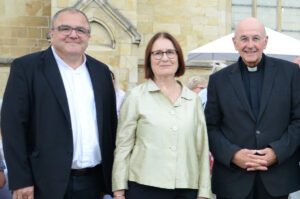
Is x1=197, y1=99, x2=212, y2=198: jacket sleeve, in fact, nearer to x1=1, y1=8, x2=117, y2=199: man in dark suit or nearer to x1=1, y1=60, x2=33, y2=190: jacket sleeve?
x1=1, y1=8, x2=117, y2=199: man in dark suit

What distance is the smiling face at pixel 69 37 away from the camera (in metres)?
3.43

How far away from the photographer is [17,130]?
3.22 meters

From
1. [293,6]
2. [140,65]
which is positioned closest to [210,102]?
[140,65]

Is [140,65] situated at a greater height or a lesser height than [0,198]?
greater

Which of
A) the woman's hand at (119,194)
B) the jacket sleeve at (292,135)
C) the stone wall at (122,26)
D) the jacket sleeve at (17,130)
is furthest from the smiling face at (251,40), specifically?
the stone wall at (122,26)

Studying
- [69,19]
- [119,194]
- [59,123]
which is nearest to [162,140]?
[119,194]

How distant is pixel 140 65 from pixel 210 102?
26.8ft

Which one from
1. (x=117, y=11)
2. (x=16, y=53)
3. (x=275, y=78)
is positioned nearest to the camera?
(x=275, y=78)

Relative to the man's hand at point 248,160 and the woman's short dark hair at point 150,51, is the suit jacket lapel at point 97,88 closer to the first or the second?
the woman's short dark hair at point 150,51

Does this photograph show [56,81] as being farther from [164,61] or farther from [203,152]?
[203,152]

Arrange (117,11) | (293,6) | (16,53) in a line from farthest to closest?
(293,6) → (16,53) → (117,11)

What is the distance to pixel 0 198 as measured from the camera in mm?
4203

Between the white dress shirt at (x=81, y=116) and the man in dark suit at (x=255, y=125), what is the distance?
0.86 meters

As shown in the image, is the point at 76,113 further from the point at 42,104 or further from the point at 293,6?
the point at 293,6
